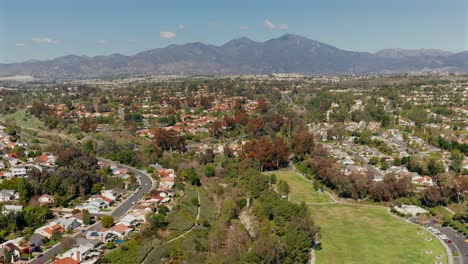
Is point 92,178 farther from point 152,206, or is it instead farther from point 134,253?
point 134,253

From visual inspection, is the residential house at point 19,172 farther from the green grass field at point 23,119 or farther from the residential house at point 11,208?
the green grass field at point 23,119

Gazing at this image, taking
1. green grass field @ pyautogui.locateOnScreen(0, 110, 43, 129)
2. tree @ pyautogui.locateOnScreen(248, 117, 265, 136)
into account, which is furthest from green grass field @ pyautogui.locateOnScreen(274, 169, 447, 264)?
green grass field @ pyautogui.locateOnScreen(0, 110, 43, 129)

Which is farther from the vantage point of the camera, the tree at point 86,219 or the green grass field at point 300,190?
the green grass field at point 300,190

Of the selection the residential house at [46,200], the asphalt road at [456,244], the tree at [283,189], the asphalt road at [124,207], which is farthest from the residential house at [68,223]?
the asphalt road at [456,244]

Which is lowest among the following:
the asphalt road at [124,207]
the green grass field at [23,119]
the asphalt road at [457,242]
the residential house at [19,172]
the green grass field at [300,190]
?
the green grass field at [300,190]

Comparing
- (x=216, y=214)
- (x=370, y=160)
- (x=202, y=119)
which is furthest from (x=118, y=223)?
(x=202, y=119)

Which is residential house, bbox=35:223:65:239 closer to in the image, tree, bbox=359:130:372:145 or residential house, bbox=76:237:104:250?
residential house, bbox=76:237:104:250

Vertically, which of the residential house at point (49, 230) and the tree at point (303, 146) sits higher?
the tree at point (303, 146)

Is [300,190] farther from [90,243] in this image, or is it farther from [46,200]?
[46,200]

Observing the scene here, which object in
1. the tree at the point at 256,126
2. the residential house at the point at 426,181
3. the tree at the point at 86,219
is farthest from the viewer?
the tree at the point at 256,126
